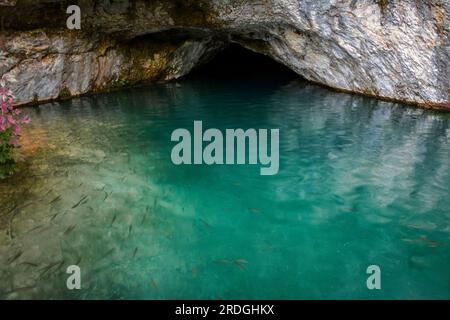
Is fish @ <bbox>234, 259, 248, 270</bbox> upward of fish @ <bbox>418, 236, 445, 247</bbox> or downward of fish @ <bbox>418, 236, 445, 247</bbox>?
downward

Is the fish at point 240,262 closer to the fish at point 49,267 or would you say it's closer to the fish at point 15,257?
the fish at point 49,267

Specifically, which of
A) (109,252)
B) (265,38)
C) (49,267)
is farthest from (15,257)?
(265,38)

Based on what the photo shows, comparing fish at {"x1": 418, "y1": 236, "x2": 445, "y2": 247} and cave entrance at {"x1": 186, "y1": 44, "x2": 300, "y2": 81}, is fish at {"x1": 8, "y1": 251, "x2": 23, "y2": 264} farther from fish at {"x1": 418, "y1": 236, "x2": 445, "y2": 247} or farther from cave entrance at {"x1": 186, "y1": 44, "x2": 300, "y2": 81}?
cave entrance at {"x1": 186, "y1": 44, "x2": 300, "y2": 81}

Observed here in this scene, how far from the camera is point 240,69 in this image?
25406 millimetres

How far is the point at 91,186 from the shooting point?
7176mm

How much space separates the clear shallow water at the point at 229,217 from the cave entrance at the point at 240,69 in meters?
11.5

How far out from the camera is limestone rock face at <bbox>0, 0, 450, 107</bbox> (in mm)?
12102

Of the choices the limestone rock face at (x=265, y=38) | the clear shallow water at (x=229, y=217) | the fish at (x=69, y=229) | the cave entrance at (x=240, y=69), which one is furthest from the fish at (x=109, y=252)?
the cave entrance at (x=240, y=69)

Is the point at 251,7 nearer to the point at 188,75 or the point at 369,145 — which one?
the point at 369,145

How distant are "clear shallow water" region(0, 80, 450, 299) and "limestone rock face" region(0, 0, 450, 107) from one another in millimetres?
2932

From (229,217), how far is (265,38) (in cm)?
1295

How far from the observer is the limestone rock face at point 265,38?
1210cm

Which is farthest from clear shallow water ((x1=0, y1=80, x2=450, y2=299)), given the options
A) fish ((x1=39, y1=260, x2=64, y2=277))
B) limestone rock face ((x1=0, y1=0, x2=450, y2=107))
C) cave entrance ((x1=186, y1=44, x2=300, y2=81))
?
cave entrance ((x1=186, y1=44, x2=300, y2=81))

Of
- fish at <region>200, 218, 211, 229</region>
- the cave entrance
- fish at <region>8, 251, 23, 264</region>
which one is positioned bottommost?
fish at <region>8, 251, 23, 264</region>
